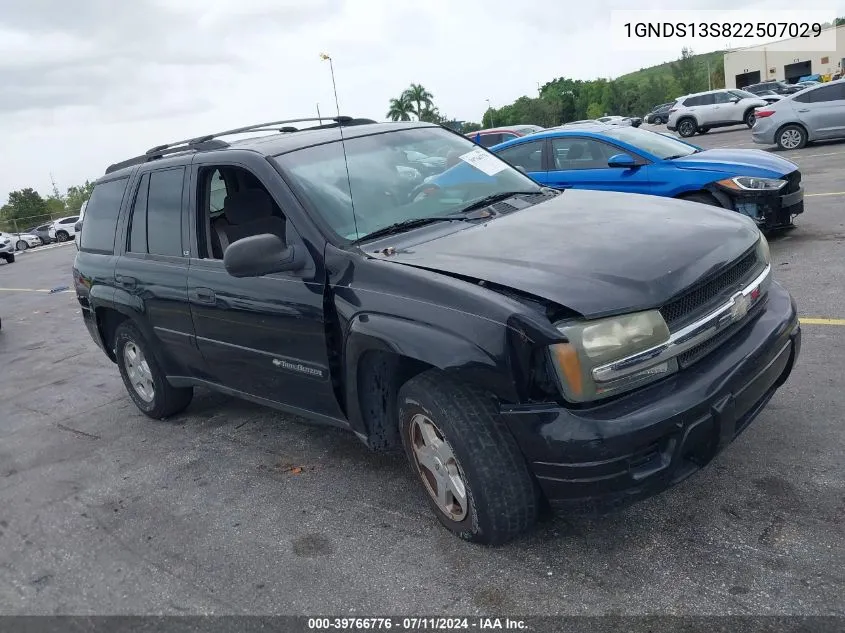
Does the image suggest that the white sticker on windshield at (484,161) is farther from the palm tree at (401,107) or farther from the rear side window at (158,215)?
→ the palm tree at (401,107)

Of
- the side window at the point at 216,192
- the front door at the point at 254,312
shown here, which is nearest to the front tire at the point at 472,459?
the front door at the point at 254,312

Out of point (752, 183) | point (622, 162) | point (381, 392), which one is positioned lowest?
point (381, 392)

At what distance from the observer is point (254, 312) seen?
12.6 feet

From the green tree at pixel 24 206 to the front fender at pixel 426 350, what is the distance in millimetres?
57633

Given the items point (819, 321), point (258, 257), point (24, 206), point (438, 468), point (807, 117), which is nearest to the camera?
point (438, 468)

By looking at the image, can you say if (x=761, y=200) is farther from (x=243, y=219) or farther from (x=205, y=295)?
(x=205, y=295)

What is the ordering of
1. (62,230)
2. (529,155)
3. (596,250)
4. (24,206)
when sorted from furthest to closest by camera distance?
1. (24,206)
2. (62,230)
3. (529,155)
4. (596,250)

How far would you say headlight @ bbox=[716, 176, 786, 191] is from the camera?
7.43 m

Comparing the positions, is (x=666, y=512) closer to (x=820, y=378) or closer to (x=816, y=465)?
(x=816, y=465)

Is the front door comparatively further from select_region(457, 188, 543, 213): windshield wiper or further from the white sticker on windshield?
the white sticker on windshield

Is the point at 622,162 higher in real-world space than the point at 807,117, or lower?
higher

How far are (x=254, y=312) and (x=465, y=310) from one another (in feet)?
4.90

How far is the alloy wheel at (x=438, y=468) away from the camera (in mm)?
3049

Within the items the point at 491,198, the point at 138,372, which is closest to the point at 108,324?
the point at 138,372
